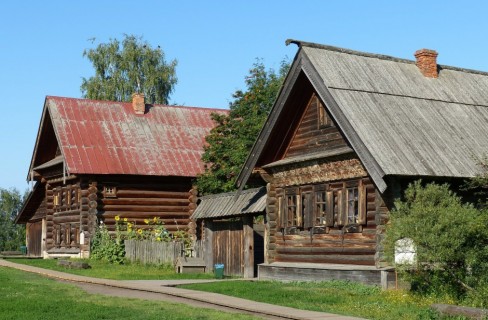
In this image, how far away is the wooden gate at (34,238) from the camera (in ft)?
167

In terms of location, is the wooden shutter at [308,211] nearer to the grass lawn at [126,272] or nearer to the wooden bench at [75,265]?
the grass lawn at [126,272]

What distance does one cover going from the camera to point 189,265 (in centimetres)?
3256

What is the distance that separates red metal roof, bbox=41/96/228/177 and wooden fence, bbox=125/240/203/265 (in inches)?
201

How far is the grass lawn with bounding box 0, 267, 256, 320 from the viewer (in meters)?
17.5

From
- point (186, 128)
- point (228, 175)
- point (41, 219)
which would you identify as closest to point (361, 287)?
point (228, 175)

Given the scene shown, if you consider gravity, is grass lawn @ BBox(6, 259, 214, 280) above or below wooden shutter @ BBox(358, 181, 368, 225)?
below

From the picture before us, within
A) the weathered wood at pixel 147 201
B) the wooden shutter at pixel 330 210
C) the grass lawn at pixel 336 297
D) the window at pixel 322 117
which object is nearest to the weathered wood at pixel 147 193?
the weathered wood at pixel 147 201

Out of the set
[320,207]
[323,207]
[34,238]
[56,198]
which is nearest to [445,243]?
[323,207]

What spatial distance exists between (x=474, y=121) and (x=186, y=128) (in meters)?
22.9

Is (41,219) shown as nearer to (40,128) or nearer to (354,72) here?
(40,128)

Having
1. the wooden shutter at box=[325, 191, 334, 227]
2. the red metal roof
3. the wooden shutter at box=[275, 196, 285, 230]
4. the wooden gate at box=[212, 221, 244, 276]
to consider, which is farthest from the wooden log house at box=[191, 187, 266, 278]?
the red metal roof

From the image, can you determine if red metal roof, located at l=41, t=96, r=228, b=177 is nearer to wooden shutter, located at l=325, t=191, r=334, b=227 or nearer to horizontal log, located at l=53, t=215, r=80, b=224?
horizontal log, located at l=53, t=215, r=80, b=224

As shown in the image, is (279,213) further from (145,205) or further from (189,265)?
(145,205)

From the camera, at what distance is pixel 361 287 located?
23453mm
